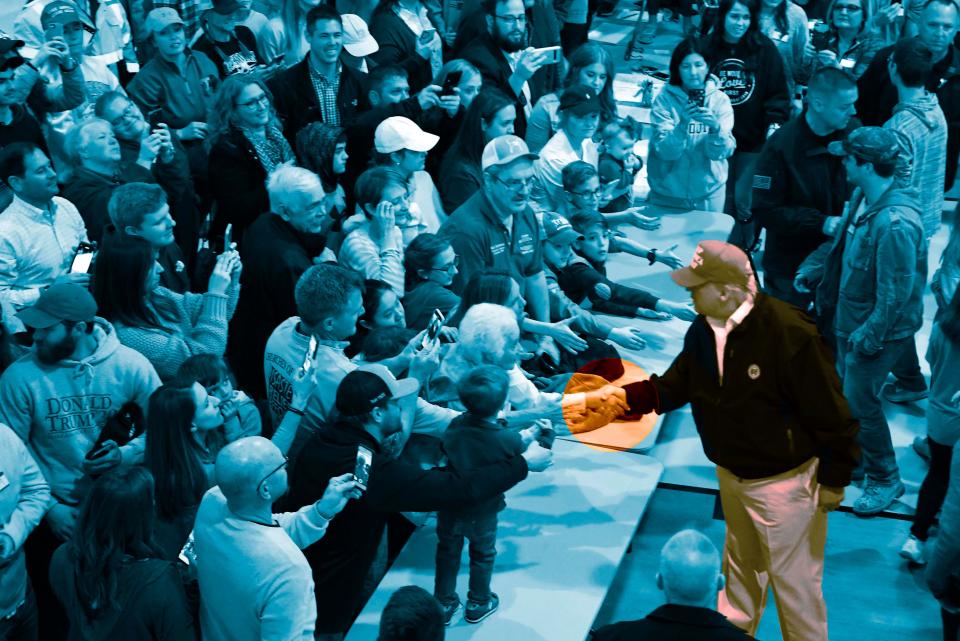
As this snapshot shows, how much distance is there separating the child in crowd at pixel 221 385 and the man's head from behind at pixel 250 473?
2.33 feet

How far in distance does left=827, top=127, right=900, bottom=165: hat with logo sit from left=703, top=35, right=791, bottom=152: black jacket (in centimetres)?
247

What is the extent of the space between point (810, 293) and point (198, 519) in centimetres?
384

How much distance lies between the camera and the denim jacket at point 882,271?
494 cm

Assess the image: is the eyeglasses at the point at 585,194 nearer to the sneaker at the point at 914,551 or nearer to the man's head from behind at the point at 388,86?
the man's head from behind at the point at 388,86

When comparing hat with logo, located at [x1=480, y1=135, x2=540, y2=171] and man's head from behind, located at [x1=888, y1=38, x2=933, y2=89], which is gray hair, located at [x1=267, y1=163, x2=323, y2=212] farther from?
man's head from behind, located at [x1=888, y1=38, x2=933, y2=89]

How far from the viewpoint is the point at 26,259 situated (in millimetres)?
4652

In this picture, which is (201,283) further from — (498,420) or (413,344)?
(498,420)

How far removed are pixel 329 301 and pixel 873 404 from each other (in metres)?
2.45

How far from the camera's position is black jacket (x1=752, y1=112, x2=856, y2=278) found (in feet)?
19.6

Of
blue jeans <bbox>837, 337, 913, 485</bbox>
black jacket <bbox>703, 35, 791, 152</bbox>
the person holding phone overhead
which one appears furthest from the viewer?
black jacket <bbox>703, 35, 791, 152</bbox>

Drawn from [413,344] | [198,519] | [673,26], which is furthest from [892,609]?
[673,26]

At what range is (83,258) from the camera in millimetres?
4676

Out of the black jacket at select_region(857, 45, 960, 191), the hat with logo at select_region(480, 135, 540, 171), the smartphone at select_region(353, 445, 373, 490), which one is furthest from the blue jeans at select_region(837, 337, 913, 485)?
the black jacket at select_region(857, 45, 960, 191)

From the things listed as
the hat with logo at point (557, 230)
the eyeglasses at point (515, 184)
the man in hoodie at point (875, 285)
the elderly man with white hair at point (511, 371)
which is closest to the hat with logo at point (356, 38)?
the hat with logo at point (557, 230)
